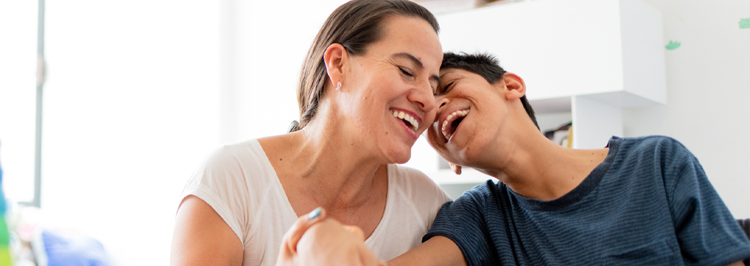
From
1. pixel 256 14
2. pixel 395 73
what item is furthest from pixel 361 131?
pixel 256 14

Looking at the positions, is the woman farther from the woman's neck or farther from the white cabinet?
the white cabinet

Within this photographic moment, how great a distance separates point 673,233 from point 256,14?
2.98 m

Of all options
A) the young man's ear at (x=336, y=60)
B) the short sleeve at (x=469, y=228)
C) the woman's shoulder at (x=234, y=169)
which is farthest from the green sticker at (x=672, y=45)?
the woman's shoulder at (x=234, y=169)

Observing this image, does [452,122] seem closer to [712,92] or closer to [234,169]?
[234,169]

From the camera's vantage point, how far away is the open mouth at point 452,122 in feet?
4.11

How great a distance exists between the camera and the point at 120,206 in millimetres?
2932

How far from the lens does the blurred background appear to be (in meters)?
2.18

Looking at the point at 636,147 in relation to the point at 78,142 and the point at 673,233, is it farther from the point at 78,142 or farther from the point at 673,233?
the point at 78,142

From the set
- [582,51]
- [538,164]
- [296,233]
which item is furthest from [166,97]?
[296,233]

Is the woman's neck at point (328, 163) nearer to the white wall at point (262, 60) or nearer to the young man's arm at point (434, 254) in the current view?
the young man's arm at point (434, 254)

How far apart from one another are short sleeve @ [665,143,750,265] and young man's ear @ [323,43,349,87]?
0.66 meters

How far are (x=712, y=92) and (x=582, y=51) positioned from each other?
572 mm

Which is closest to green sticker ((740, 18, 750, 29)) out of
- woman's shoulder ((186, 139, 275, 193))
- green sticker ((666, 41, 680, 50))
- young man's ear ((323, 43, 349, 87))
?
green sticker ((666, 41, 680, 50))

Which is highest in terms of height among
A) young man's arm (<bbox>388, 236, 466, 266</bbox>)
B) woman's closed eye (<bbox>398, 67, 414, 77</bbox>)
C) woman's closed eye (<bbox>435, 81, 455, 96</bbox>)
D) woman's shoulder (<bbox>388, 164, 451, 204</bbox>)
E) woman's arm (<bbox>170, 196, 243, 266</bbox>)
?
woman's closed eye (<bbox>398, 67, 414, 77</bbox>)
